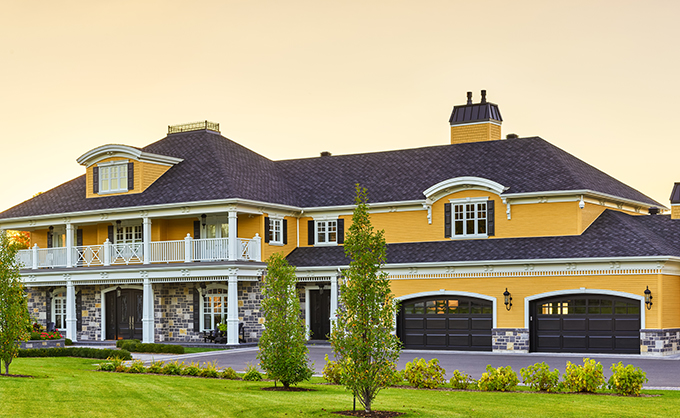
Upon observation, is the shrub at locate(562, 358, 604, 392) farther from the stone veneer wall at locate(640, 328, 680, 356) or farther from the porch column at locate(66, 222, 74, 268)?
the porch column at locate(66, 222, 74, 268)

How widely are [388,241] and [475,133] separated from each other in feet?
22.4

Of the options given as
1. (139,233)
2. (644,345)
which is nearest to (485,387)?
(644,345)

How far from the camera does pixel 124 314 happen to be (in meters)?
36.3

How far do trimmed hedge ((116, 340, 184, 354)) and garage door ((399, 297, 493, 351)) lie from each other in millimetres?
8248

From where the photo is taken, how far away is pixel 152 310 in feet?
111

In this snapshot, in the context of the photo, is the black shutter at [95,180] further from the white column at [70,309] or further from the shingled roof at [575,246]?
the shingled roof at [575,246]

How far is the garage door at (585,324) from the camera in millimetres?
26875

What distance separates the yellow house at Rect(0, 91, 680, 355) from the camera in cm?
2761

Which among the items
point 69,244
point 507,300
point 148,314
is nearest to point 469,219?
point 507,300

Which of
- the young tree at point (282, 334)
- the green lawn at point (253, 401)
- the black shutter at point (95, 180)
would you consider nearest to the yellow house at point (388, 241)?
the black shutter at point (95, 180)

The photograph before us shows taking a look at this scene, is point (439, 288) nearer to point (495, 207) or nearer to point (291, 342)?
point (495, 207)

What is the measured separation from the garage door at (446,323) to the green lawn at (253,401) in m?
11.5

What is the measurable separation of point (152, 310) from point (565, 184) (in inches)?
679

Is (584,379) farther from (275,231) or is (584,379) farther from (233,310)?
(275,231)
